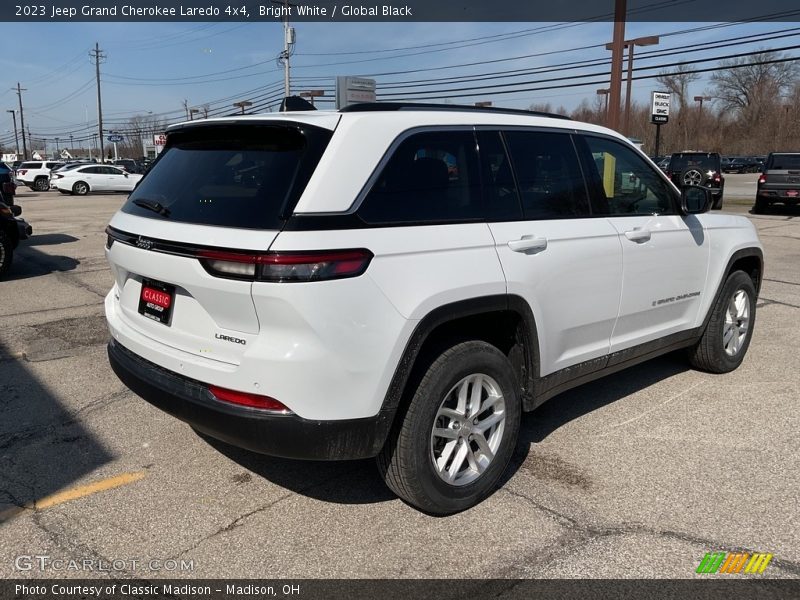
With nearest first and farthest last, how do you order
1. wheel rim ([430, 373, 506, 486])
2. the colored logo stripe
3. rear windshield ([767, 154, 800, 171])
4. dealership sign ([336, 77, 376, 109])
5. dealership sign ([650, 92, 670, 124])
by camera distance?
the colored logo stripe < wheel rim ([430, 373, 506, 486]) < rear windshield ([767, 154, 800, 171]) < dealership sign ([650, 92, 670, 124]) < dealership sign ([336, 77, 376, 109])

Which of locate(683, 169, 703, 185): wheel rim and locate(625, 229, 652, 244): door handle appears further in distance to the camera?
locate(683, 169, 703, 185): wheel rim

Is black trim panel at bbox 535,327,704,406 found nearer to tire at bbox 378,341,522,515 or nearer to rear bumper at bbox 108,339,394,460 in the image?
tire at bbox 378,341,522,515

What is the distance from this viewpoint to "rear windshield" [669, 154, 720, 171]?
2184cm

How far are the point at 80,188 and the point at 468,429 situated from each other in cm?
3459

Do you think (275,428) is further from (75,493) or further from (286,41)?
(286,41)

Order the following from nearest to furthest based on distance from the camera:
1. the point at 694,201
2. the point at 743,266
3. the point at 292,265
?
1. the point at 292,265
2. the point at 694,201
3. the point at 743,266

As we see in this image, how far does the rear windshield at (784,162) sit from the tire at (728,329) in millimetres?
16881

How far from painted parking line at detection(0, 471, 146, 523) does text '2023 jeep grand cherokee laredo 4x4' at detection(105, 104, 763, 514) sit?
1.92 feet

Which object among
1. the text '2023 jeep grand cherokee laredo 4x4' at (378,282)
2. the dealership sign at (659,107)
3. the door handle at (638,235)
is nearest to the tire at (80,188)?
the dealership sign at (659,107)

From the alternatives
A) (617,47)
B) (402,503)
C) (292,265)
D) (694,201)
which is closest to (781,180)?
(617,47)

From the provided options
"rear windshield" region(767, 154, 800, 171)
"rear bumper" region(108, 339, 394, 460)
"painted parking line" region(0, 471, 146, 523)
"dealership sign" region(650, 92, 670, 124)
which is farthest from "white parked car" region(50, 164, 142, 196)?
"rear bumper" region(108, 339, 394, 460)

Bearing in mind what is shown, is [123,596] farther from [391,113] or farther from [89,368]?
[89,368]

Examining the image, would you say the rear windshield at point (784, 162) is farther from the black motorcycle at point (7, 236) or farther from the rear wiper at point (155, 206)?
the rear wiper at point (155, 206)

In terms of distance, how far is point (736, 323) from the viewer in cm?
514
